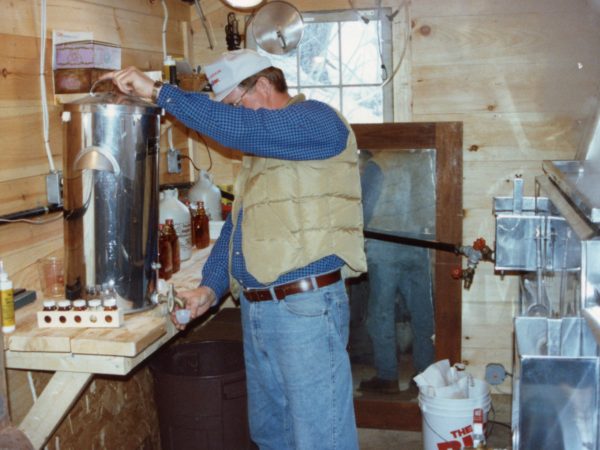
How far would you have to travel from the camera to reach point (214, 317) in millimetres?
3365

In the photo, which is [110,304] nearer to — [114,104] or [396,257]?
[114,104]

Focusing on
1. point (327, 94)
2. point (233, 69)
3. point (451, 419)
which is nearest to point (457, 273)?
point (451, 419)

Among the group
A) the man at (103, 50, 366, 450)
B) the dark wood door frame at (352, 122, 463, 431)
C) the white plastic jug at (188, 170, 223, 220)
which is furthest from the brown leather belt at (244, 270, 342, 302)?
the dark wood door frame at (352, 122, 463, 431)

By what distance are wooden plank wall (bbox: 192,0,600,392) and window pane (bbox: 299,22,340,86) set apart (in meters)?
0.11

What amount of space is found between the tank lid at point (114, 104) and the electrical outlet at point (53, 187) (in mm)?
382

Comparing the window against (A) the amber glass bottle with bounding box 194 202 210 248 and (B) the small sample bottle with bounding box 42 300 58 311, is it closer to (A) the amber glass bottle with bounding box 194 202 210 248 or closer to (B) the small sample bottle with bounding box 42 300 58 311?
(A) the amber glass bottle with bounding box 194 202 210 248

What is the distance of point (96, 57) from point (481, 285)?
2001 millimetres

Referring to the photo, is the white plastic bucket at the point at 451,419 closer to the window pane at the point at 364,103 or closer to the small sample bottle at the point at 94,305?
the window pane at the point at 364,103

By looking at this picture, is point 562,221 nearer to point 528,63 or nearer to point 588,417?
point 588,417

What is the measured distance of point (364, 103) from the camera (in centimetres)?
347

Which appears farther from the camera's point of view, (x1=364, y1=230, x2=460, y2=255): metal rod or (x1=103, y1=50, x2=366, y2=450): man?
(x1=364, y1=230, x2=460, y2=255): metal rod

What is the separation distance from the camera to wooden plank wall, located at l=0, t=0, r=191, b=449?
2.17m

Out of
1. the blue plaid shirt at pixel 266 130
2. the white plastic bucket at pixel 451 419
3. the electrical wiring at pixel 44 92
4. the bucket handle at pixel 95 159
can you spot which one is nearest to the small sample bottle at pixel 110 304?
the bucket handle at pixel 95 159

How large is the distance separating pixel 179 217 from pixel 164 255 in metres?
0.26
